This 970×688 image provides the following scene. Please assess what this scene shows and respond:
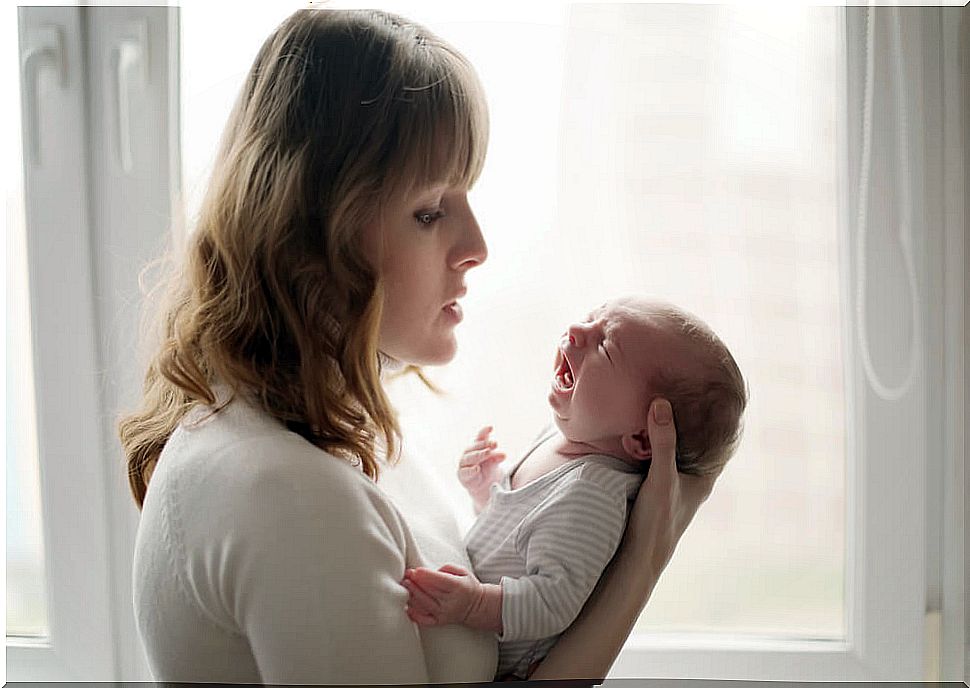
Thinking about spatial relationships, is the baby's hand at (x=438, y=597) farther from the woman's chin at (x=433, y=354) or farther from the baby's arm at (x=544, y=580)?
the woman's chin at (x=433, y=354)

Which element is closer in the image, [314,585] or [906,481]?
[314,585]

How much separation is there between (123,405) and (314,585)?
0.28 m

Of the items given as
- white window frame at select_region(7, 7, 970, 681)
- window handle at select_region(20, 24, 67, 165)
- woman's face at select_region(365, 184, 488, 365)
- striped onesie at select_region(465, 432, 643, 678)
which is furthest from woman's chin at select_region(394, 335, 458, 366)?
window handle at select_region(20, 24, 67, 165)

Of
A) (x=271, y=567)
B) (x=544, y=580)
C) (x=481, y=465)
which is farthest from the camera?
(x=481, y=465)

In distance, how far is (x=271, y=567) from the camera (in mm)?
581

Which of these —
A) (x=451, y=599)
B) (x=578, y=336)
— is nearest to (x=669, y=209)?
(x=578, y=336)

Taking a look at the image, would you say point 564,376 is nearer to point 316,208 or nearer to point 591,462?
point 591,462

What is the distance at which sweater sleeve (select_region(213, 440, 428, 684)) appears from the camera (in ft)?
1.91

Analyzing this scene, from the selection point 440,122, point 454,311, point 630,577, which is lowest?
point 630,577

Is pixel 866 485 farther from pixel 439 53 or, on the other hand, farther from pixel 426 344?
pixel 439 53

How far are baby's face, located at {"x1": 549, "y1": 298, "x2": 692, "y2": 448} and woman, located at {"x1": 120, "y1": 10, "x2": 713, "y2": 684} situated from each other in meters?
0.04

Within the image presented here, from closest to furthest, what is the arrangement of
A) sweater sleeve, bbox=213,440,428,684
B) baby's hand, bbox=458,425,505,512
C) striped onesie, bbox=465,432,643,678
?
sweater sleeve, bbox=213,440,428,684 < striped onesie, bbox=465,432,643,678 < baby's hand, bbox=458,425,505,512

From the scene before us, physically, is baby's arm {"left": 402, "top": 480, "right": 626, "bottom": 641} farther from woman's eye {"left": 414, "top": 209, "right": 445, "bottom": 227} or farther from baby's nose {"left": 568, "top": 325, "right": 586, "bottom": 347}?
woman's eye {"left": 414, "top": 209, "right": 445, "bottom": 227}

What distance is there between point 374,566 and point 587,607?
0.20 meters
